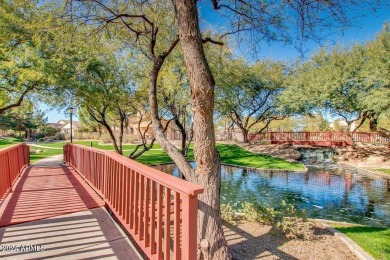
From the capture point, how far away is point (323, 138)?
2255 cm

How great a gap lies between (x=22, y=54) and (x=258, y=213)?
8.03 meters

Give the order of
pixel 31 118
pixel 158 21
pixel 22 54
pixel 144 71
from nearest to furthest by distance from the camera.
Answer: pixel 158 21, pixel 22 54, pixel 144 71, pixel 31 118

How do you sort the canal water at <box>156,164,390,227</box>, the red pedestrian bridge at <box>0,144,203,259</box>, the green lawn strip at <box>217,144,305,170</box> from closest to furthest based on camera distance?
the red pedestrian bridge at <box>0,144,203,259</box>
the canal water at <box>156,164,390,227</box>
the green lawn strip at <box>217,144,305,170</box>

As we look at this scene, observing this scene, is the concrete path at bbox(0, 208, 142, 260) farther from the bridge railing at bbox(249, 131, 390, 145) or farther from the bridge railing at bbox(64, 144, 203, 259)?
the bridge railing at bbox(249, 131, 390, 145)

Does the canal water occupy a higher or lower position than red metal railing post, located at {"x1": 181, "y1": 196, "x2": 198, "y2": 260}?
lower

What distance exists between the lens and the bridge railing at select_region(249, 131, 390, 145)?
21234 millimetres

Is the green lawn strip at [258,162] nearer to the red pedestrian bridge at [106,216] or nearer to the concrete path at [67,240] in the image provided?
the red pedestrian bridge at [106,216]

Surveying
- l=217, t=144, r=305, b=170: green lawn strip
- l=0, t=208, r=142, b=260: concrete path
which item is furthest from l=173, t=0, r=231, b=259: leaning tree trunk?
l=217, t=144, r=305, b=170: green lawn strip

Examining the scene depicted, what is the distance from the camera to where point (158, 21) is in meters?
5.42

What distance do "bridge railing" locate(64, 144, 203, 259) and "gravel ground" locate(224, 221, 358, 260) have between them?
102 centimetres

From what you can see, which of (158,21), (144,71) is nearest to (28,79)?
(144,71)

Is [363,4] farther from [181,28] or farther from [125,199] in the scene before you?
[125,199]

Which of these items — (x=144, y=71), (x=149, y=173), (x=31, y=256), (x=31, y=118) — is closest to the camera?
(x=149, y=173)

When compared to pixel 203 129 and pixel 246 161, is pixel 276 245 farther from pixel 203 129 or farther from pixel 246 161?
pixel 246 161
